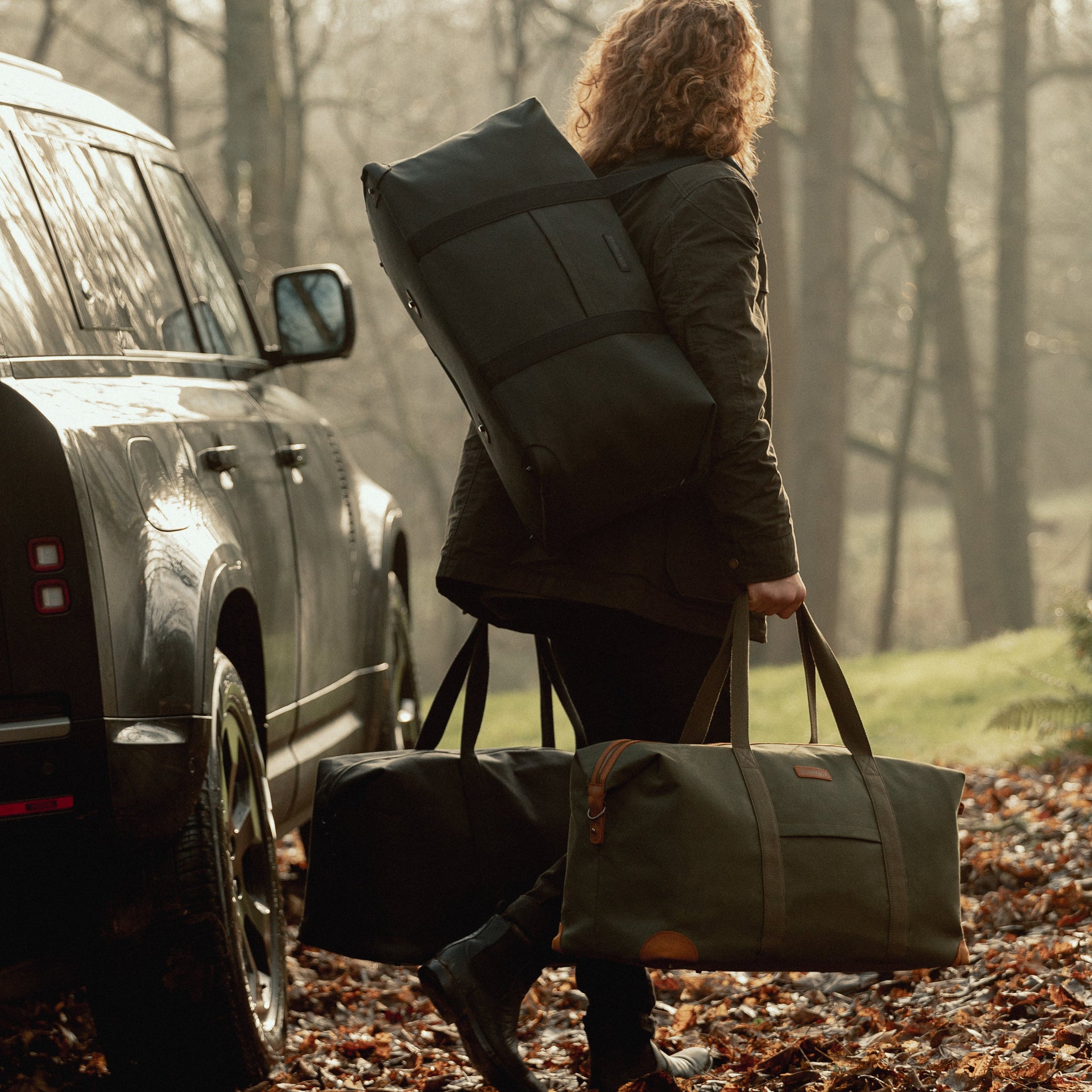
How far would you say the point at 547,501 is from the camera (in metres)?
3.01

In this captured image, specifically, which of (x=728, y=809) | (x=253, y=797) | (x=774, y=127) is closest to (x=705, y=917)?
(x=728, y=809)

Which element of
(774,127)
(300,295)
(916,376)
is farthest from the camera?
(916,376)

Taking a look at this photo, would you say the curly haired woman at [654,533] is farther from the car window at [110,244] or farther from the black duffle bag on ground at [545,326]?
the car window at [110,244]

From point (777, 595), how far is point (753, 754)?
34 cm

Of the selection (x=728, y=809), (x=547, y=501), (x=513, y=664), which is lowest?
(x=513, y=664)

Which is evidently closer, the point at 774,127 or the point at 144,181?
the point at 144,181

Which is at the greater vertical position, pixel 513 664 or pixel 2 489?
pixel 2 489

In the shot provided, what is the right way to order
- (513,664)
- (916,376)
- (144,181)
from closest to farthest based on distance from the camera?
(144,181), (916,376), (513,664)

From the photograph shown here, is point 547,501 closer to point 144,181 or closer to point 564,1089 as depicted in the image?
point 564,1089

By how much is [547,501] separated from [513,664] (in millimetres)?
26804

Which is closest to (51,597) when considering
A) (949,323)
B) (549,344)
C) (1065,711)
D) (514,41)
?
(549,344)

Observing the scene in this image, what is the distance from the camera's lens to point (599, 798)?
2926mm

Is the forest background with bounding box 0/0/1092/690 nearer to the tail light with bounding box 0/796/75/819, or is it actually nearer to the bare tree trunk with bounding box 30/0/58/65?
the bare tree trunk with bounding box 30/0/58/65

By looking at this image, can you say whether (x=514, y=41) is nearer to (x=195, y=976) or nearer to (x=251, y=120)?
(x=251, y=120)
